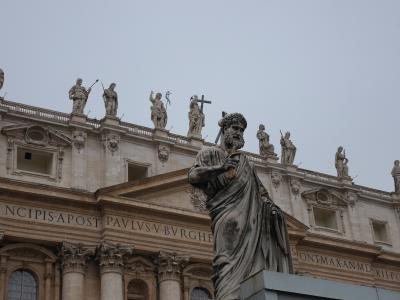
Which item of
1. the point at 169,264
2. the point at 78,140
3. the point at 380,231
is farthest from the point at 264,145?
the point at 78,140

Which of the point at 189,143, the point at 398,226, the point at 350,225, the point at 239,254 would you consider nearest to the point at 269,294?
the point at 239,254

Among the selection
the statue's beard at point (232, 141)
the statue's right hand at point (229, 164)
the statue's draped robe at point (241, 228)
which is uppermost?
the statue's beard at point (232, 141)

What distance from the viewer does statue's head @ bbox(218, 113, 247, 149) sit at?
6629 mm

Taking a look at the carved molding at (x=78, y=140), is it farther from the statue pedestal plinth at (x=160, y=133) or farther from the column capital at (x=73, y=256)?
the column capital at (x=73, y=256)

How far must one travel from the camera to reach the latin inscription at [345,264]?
1293 inches

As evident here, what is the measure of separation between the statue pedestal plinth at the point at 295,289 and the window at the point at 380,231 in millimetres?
33161

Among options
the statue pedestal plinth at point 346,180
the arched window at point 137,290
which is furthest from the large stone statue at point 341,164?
the arched window at point 137,290

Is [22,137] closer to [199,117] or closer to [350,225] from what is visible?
[199,117]

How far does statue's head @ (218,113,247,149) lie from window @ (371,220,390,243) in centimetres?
3212

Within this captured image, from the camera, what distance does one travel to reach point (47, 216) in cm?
2633

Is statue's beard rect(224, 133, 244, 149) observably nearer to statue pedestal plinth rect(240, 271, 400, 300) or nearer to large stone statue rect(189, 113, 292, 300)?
large stone statue rect(189, 113, 292, 300)

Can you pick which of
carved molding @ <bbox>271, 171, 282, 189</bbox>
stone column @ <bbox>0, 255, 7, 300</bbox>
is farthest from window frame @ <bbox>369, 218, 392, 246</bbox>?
stone column @ <bbox>0, 255, 7, 300</bbox>

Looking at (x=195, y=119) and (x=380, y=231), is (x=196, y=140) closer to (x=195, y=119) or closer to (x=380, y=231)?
(x=195, y=119)

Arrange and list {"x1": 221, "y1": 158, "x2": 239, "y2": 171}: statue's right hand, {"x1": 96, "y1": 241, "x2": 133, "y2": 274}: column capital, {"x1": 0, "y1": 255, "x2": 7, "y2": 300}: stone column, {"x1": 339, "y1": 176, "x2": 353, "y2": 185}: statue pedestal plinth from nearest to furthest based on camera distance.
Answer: {"x1": 221, "y1": 158, "x2": 239, "y2": 171}: statue's right hand
{"x1": 0, "y1": 255, "x2": 7, "y2": 300}: stone column
{"x1": 96, "y1": 241, "x2": 133, "y2": 274}: column capital
{"x1": 339, "y1": 176, "x2": 353, "y2": 185}: statue pedestal plinth
